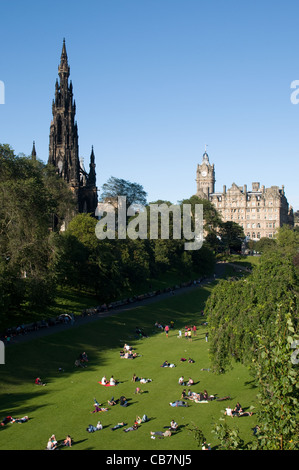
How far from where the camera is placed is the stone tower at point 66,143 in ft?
283

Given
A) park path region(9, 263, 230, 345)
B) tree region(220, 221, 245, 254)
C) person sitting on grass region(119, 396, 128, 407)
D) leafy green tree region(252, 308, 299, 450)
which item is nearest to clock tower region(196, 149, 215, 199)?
tree region(220, 221, 245, 254)

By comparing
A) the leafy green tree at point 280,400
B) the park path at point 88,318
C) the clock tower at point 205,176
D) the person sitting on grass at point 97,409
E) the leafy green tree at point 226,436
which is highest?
the clock tower at point 205,176

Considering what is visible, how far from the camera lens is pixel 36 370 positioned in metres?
31.5

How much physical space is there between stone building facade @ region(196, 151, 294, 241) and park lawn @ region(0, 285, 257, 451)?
102 metres

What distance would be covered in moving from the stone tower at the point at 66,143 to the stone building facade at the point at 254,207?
193 feet

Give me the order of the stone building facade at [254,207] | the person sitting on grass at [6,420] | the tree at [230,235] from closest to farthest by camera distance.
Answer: the person sitting on grass at [6,420] → the tree at [230,235] → the stone building facade at [254,207]

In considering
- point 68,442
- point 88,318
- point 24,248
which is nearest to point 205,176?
point 88,318

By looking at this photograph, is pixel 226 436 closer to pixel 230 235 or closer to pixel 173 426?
pixel 173 426

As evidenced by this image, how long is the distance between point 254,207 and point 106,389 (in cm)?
12004

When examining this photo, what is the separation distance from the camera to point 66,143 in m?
87.2

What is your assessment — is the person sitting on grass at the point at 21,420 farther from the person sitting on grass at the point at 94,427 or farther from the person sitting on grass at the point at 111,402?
the person sitting on grass at the point at 111,402

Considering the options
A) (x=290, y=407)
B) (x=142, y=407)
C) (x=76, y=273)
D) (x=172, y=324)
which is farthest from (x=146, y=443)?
(x=76, y=273)

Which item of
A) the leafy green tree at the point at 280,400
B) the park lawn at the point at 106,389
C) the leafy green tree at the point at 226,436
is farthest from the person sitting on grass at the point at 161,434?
the leafy green tree at the point at 280,400

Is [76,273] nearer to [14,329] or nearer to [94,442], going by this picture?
[14,329]
